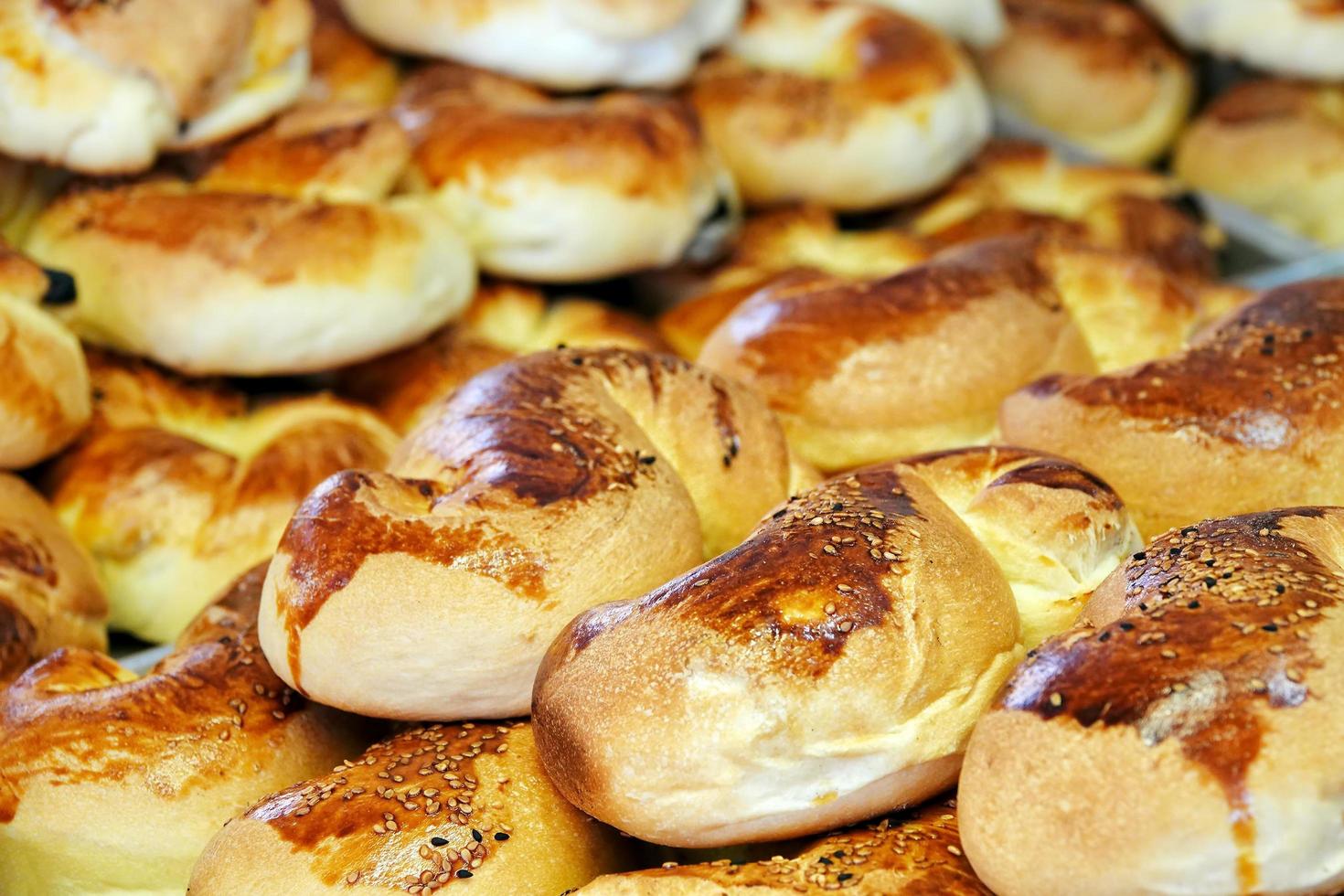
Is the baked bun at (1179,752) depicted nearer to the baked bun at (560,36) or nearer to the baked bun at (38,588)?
the baked bun at (38,588)

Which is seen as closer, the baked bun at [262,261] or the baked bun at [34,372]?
the baked bun at [34,372]

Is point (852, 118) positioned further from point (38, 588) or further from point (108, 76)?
point (38, 588)

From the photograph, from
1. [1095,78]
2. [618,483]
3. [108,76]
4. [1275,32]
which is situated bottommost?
[1095,78]

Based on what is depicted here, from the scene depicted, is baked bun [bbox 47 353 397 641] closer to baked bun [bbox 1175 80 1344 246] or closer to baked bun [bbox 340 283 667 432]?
baked bun [bbox 340 283 667 432]

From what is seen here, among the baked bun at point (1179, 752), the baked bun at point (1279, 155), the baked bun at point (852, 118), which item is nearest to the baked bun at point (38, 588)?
the baked bun at point (1179, 752)

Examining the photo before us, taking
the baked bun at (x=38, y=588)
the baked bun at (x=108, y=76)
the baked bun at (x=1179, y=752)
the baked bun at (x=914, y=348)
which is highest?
the baked bun at (x=108, y=76)

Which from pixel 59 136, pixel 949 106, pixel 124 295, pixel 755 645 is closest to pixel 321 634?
pixel 755 645

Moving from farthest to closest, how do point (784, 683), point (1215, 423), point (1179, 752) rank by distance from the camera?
point (1215, 423) → point (784, 683) → point (1179, 752)

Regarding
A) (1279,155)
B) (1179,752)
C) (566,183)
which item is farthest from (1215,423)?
(1279,155)
